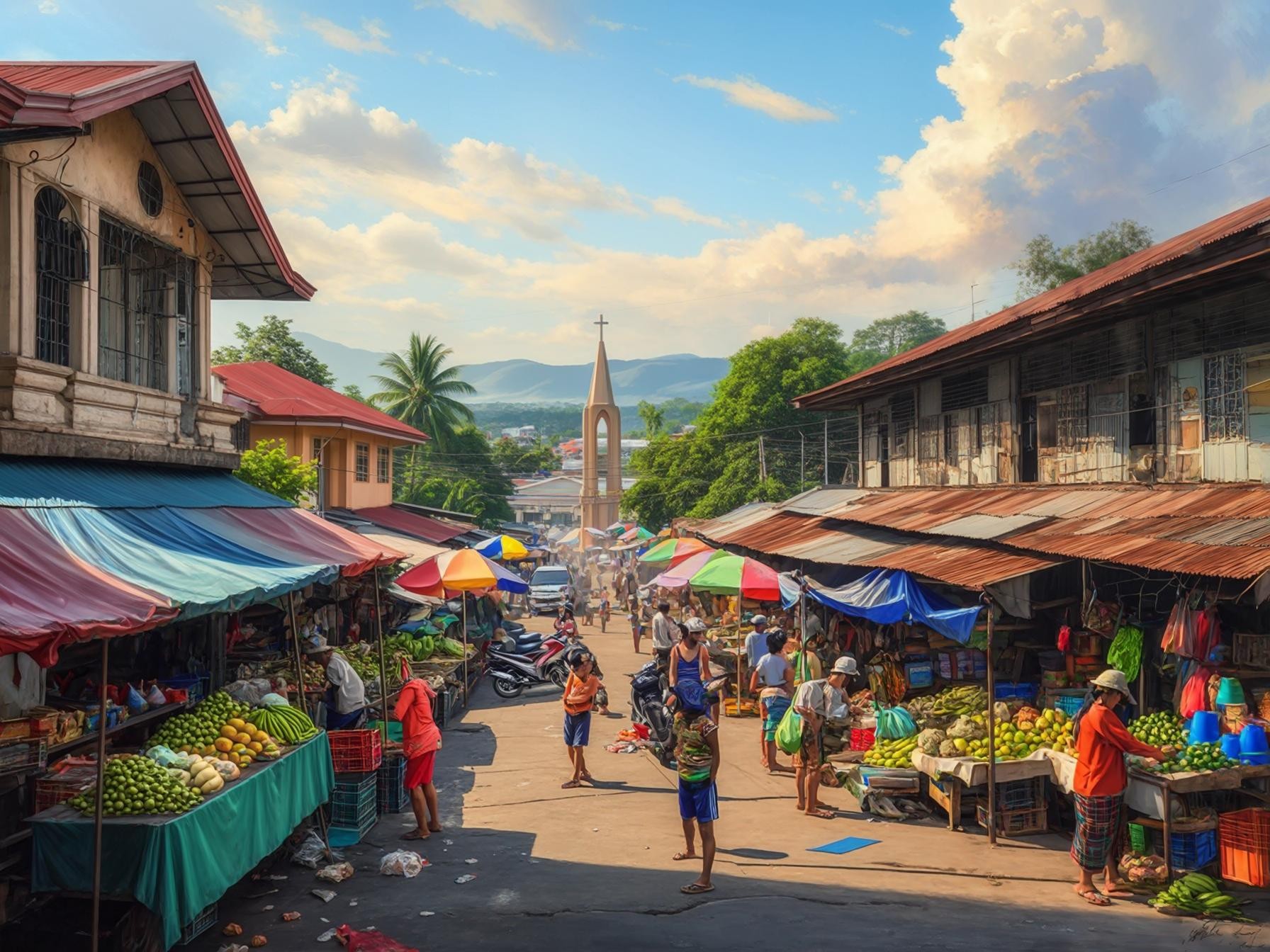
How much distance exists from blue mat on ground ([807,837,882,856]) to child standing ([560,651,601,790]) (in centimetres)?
338

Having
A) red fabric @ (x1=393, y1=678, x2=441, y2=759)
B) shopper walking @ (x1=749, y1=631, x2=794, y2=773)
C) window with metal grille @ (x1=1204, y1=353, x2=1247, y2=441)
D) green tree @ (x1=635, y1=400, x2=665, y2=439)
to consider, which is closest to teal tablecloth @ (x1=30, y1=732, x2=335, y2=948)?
red fabric @ (x1=393, y1=678, x2=441, y2=759)

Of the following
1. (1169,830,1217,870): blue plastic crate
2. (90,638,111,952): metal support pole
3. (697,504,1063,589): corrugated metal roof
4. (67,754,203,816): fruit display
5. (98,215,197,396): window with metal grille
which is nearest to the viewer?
(90,638,111,952): metal support pole

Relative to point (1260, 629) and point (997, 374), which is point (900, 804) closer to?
point (1260, 629)

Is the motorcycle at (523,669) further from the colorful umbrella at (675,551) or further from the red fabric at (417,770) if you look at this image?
the red fabric at (417,770)

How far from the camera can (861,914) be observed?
7953mm

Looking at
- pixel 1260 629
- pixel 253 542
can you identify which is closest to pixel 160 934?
pixel 253 542

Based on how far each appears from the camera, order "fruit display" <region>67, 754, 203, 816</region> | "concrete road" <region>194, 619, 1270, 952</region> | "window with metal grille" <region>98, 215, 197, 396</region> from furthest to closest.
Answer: "window with metal grille" <region>98, 215, 197, 396</region>, "concrete road" <region>194, 619, 1270, 952</region>, "fruit display" <region>67, 754, 203, 816</region>

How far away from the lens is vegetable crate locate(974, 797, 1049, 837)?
10305 millimetres

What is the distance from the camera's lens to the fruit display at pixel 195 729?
8.45 m

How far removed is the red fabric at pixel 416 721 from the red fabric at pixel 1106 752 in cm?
619

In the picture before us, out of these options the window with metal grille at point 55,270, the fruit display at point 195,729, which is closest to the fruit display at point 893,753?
the fruit display at point 195,729

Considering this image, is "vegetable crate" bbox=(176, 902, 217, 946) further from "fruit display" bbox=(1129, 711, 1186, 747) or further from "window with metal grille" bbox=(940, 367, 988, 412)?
"window with metal grille" bbox=(940, 367, 988, 412)

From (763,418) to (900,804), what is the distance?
42243 millimetres

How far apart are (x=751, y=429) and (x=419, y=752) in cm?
4406
